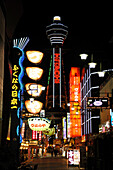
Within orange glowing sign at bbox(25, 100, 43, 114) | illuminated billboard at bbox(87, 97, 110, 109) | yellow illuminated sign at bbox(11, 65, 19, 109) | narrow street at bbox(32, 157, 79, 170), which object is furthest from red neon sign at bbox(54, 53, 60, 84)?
illuminated billboard at bbox(87, 97, 110, 109)

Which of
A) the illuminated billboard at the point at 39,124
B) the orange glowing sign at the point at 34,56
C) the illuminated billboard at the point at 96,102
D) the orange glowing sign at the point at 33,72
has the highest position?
the orange glowing sign at the point at 34,56

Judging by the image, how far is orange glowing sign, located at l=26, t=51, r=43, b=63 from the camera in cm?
3262

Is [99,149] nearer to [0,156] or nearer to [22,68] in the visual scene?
[0,156]

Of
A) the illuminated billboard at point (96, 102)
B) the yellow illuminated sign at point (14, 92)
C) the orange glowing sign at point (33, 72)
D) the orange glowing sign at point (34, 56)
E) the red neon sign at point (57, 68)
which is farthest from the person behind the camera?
the red neon sign at point (57, 68)

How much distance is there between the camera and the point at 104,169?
47.1 ft

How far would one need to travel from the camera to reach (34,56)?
3272cm

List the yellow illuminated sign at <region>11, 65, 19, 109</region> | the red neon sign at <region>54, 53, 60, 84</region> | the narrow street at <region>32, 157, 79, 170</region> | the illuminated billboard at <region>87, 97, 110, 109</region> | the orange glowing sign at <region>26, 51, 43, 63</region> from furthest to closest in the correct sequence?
the red neon sign at <region>54, 53, 60, 84</region>, the orange glowing sign at <region>26, 51, 43, 63</region>, the yellow illuminated sign at <region>11, 65, 19, 109</region>, the narrow street at <region>32, 157, 79, 170</region>, the illuminated billboard at <region>87, 97, 110, 109</region>

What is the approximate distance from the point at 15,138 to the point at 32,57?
7.99 m

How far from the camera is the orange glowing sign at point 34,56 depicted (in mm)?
Result: 32625

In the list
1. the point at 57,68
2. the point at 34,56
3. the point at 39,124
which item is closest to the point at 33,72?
the point at 34,56

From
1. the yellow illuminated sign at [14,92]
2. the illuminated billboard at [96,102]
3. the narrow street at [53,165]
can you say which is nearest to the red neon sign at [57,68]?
the narrow street at [53,165]

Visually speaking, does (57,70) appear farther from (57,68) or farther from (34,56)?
(34,56)

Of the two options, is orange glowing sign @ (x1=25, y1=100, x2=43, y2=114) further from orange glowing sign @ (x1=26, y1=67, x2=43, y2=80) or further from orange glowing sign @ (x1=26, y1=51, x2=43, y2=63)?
orange glowing sign @ (x1=26, y1=51, x2=43, y2=63)

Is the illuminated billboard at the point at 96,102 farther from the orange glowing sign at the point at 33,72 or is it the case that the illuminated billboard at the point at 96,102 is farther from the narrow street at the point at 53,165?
the orange glowing sign at the point at 33,72
